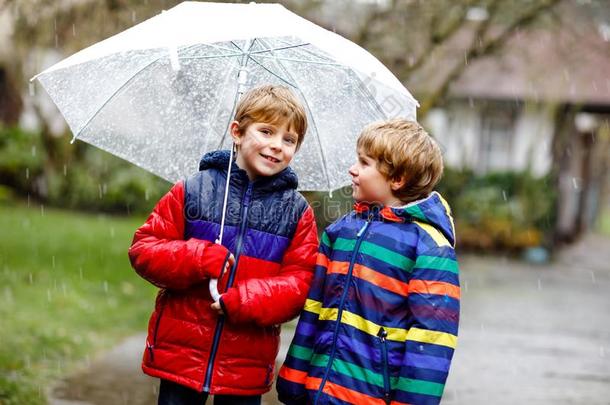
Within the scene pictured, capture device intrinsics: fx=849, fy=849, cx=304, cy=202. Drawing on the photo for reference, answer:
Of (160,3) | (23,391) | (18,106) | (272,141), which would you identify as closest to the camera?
(272,141)

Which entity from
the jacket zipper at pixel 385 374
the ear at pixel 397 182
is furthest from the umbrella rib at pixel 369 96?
the jacket zipper at pixel 385 374

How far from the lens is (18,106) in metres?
21.8

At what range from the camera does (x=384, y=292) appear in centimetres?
302

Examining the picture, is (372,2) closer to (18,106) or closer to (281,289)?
(281,289)

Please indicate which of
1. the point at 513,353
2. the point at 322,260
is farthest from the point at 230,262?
the point at 513,353

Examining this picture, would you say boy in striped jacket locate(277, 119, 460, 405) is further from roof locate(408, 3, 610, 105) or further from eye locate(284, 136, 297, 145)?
roof locate(408, 3, 610, 105)

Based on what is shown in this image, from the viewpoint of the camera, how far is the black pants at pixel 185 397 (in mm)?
3244

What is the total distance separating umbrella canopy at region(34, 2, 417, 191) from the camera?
144 inches

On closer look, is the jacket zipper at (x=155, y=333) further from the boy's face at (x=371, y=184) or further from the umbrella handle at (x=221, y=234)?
the boy's face at (x=371, y=184)

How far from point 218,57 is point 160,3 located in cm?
606

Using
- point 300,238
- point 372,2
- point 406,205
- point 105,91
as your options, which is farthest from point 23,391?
point 372,2

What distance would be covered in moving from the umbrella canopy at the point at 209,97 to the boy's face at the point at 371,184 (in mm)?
449

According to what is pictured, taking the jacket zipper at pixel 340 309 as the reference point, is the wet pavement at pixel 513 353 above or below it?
below

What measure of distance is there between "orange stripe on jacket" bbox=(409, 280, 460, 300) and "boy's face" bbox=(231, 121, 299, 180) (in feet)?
2.39
